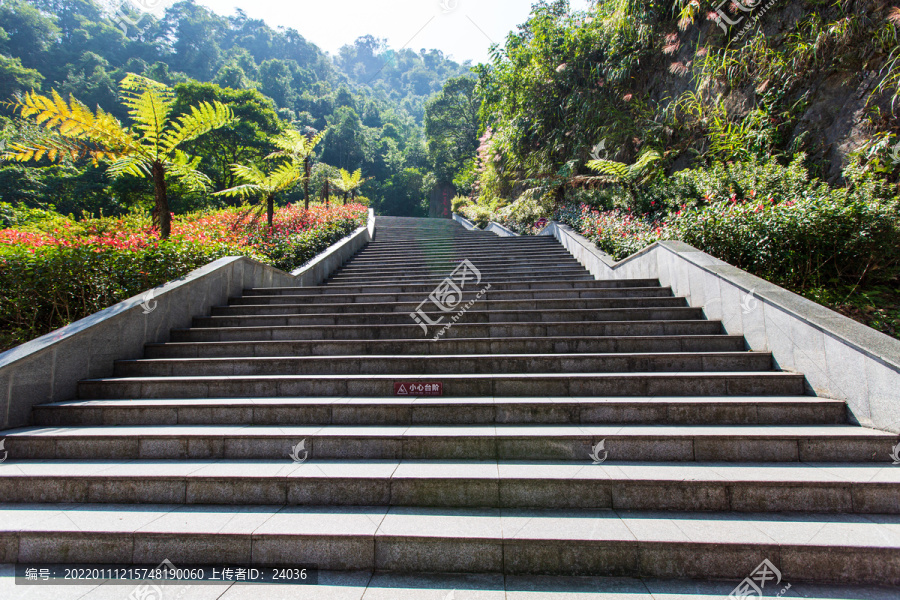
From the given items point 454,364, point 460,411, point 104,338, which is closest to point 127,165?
point 104,338

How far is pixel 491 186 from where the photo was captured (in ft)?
71.6

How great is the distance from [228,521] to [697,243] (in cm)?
765

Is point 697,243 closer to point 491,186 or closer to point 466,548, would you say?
point 466,548

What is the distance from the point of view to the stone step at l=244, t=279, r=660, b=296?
693 centimetres

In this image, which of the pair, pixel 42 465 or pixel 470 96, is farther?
pixel 470 96

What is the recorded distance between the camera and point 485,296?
6992 mm

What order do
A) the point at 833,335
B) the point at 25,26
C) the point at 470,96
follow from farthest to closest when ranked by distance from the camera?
the point at 25,26 → the point at 470,96 → the point at 833,335

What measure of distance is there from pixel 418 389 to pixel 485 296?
9.98ft

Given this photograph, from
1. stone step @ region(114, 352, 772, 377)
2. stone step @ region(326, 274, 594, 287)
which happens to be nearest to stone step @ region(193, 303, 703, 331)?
stone step @ region(114, 352, 772, 377)

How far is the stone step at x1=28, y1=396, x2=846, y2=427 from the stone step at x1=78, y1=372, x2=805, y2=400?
15cm

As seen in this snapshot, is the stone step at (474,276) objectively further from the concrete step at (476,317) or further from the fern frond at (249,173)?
the fern frond at (249,173)

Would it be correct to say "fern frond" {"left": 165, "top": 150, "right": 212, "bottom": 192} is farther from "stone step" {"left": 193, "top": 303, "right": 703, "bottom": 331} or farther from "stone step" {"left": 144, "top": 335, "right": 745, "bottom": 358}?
"stone step" {"left": 144, "top": 335, "right": 745, "bottom": 358}

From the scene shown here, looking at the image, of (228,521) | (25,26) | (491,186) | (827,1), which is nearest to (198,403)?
(228,521)

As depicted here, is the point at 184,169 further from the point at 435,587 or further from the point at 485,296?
the point at 435,587
